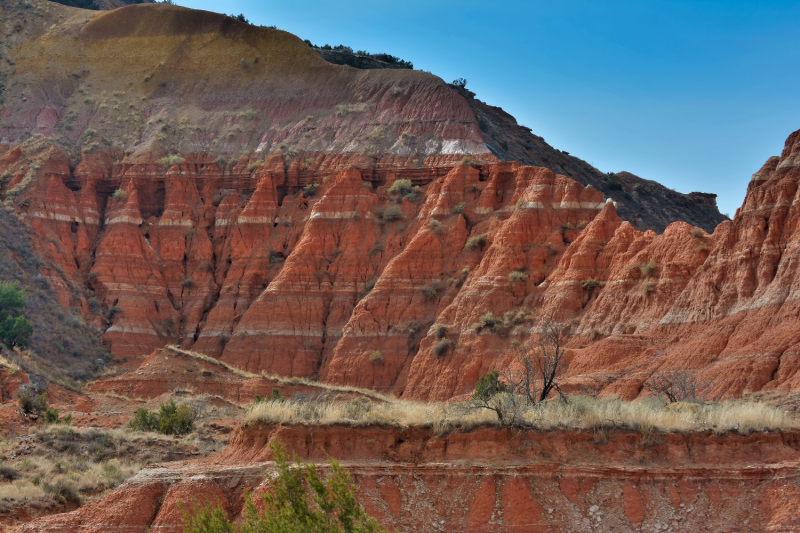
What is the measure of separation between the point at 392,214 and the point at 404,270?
684 centimetres

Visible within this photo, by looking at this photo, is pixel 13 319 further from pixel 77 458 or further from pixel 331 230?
pixel 77 458

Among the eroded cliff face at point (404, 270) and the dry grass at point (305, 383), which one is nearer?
the eroded cliff face at point (404, 270)

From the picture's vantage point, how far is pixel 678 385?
31938 mm

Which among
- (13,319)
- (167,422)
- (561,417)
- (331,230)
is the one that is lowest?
(167,422)

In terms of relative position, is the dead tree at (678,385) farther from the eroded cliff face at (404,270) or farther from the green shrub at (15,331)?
the green shrub at (15,331)

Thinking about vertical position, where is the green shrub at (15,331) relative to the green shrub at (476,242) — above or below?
below

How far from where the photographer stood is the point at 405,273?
5756 cm

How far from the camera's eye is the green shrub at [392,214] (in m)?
63.3

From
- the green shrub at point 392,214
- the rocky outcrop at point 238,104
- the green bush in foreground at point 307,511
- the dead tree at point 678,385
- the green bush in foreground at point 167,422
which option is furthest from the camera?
the rocky outcrop at point 238,104

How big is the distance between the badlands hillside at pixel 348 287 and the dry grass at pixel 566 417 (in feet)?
0.40

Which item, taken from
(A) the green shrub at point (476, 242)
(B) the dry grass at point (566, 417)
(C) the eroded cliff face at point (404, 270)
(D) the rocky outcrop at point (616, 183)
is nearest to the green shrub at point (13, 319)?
(C) the eroded cliff face at point (404, 270)

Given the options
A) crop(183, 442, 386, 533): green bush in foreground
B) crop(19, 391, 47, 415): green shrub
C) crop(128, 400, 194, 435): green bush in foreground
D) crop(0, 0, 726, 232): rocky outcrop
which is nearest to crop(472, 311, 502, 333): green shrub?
crop(0, 0, 726, 232): rocky outcrop

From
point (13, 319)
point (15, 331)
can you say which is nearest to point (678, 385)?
point (15, 331)

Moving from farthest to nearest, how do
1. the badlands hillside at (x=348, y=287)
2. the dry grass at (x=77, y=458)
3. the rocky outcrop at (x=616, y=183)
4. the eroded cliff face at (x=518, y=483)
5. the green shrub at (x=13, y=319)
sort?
the rocky outcrop at (x=616, y=183), the green shrub at (x=13, y=319), the dry grass at (x=77, y=458), the badlands hillside at (x=348, y=287), the eroded cliff face at (x=518, y=483)
